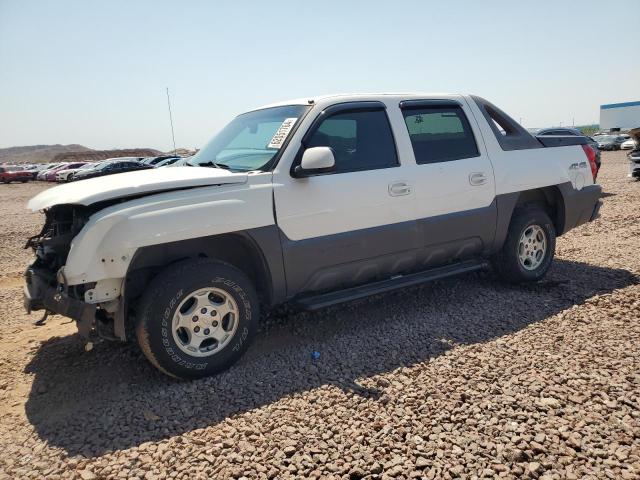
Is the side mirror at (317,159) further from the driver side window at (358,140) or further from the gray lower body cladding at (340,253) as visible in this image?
the gray lower body cladding at (340,253)

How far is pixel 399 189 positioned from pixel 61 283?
267 centimetres

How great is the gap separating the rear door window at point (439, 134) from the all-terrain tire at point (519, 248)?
0.95 meters

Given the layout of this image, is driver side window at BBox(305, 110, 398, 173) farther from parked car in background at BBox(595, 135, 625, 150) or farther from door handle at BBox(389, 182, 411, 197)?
parked car in background at BBox(595, 135, 625, 150)

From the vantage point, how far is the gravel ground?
8.20ft

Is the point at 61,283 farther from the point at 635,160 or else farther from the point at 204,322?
the point at 635,160

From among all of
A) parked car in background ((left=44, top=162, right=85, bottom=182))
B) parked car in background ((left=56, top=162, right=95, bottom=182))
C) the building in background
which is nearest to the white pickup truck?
parked car in background ((left=56, top=162, right=95, bottom=182))

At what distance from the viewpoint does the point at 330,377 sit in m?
3.40

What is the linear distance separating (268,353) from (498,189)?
9.04ft

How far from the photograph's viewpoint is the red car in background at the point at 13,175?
1378 inches

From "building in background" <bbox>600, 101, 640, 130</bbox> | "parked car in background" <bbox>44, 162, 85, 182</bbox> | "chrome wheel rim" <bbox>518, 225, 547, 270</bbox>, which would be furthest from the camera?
"building in background" <bbox>600, 101, 640, 130</bbox>

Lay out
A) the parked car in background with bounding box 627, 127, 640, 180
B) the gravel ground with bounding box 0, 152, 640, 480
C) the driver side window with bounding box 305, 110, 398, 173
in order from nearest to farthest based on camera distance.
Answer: the gravel ground with bounding box 0, 152, 640, 480 → the driver side window with bounding box 305, 110, 398, 173 → the parked car in background with bounding box 627, 127, 640, 180

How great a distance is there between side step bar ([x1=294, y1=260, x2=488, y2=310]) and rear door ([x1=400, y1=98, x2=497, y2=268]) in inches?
3.7

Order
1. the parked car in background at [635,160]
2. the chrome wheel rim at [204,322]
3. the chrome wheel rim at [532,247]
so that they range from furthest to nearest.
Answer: the parked car in background at [635,160]
the chrome wheel rim at [532,247]
the chrome wheel rim at [204,322]

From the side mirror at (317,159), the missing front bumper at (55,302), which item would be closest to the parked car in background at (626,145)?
the side mirror at (317,159)
